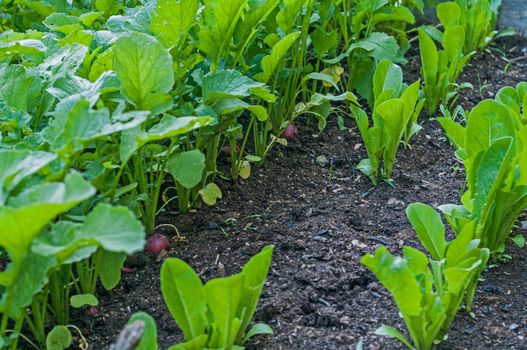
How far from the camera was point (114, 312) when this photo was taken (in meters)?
2.05

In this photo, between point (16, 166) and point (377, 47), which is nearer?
point (16, 166)

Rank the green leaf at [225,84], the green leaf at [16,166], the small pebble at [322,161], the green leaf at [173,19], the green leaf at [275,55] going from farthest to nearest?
the small pebble at [322,161] → the green leaf at [275,55] → the green leaf at [225,84] → the green leaf at [173,19] → the green leaf at [16,166]

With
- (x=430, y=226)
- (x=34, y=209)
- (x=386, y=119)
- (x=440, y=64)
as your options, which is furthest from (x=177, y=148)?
(x=440, y=64)

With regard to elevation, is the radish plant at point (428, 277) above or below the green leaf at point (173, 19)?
below

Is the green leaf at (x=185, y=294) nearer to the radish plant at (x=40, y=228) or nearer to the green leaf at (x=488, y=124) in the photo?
the radish plant at (x=40, y=228)

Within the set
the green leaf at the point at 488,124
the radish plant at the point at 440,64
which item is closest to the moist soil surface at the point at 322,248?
the radish plant at the point at 440,64

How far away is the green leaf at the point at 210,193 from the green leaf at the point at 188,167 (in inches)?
11.6

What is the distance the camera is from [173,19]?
208 cm

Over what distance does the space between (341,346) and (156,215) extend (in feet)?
2.58

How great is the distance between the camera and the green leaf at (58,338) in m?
1.86

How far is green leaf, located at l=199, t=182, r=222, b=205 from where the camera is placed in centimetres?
244

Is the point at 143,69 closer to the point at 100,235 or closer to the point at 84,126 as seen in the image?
the point at 84,126

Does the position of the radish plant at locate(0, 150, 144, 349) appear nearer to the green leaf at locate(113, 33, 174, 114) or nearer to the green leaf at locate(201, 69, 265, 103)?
the green leaf at locate(113, 33, 174, 114)

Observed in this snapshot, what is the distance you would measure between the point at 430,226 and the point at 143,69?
2.56 feet
